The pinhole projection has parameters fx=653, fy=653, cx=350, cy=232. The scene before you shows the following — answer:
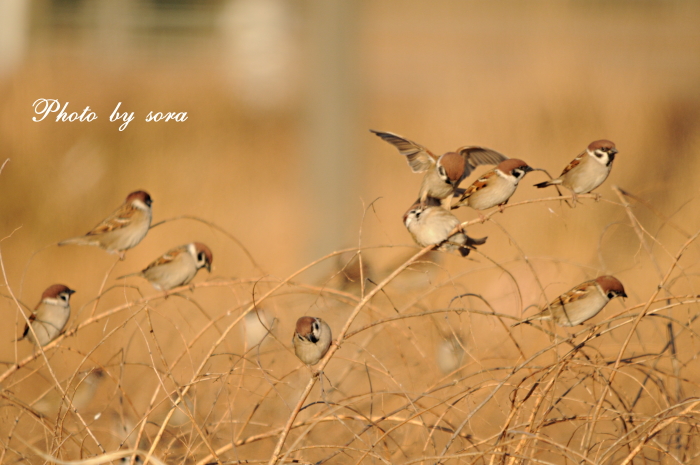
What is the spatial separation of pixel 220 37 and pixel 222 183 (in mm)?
1910

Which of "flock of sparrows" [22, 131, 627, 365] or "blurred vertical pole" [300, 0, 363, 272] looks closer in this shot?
"flock of sparrows" [22, 131, 627, 365]

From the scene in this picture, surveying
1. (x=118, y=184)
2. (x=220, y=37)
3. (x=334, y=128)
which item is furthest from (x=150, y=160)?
(x=334, y=128)

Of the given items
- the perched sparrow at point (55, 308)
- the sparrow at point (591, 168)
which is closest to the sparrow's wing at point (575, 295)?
the sparrow at point (591, 168)

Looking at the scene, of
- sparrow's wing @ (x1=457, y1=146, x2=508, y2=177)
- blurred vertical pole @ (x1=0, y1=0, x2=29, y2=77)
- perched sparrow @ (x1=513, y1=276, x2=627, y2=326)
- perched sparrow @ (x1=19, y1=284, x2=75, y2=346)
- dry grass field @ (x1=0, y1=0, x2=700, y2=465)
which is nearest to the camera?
perched sparrow @ (x1=513, y1=276, x2=627, y2=326)

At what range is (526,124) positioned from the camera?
18.3 feet

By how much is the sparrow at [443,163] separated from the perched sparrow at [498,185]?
73 mm

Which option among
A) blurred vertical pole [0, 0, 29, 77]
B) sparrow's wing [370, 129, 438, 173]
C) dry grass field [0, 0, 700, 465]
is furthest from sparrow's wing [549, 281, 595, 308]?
blurred vertical pole [0, 0, 29, 77]

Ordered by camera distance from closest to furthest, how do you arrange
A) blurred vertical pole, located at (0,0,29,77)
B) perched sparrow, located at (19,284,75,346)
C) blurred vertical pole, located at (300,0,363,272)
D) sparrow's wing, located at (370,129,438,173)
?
perched sparrow, located at (19,284,75,346) → sparrow's wing, located at (370,129,438,173) → blurred vertical pole, located at (300,0,363,272) → blurred vertical pole, located at (0,0,29,77)

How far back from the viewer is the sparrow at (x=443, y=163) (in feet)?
6.97

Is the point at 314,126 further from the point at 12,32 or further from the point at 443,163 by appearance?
the point at 12,32

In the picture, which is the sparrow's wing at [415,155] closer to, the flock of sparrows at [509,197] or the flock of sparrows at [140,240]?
the flock of sparrows at [509,197]

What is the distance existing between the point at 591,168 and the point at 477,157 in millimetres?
642

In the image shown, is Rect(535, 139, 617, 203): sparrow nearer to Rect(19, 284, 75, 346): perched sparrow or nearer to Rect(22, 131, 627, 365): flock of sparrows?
Rect(22, 131, 627, 365): flock of sparrows

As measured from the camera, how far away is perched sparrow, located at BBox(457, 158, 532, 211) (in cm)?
206
